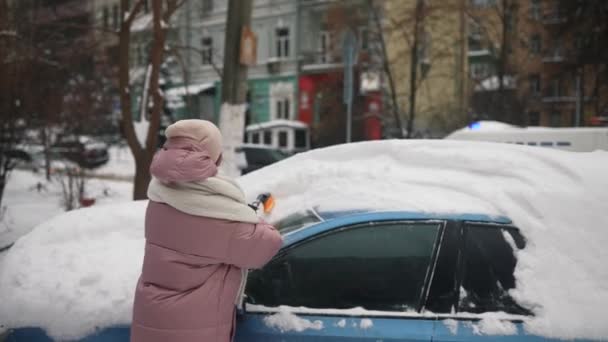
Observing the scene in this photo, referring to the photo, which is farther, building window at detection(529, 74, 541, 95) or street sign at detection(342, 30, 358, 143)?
building window at detection(529, 74, 541, 95)

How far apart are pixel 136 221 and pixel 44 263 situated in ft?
2.27

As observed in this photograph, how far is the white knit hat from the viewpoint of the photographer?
1998 mm

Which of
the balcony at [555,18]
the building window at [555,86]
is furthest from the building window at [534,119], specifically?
the balcony at [555,18]

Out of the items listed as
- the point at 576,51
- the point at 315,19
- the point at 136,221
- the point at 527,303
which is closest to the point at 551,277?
the point at 527,303

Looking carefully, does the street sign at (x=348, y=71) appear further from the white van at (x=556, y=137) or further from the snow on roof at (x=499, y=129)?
the white van at (x=556, y=137)

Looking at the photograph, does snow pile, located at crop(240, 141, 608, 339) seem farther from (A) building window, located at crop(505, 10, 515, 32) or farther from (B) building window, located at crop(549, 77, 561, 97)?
(A) building window, located at crop(505, 10, 515, 32)

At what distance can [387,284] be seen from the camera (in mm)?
2111

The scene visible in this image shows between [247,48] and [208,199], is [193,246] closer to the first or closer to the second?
[208,199]

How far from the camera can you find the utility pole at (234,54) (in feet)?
22.1

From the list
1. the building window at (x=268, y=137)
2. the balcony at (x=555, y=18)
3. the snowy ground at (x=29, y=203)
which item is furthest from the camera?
the building window at (x=268, y=137)

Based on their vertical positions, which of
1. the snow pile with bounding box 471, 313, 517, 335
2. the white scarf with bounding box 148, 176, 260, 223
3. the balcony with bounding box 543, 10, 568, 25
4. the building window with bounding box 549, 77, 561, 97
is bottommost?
the snow pile with bounding box 471, 313, 517, 335

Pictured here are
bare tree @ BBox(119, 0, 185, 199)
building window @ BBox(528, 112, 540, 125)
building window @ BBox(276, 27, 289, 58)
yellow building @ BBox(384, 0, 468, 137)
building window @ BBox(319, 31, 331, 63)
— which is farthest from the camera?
building window @ BBox(276, 27, 289, 58)

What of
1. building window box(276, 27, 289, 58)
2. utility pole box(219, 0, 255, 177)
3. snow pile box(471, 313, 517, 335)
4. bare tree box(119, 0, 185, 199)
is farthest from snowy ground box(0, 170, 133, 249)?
building window box(276, 27, 289, 58)

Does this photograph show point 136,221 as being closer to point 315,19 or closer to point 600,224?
point 600,224
